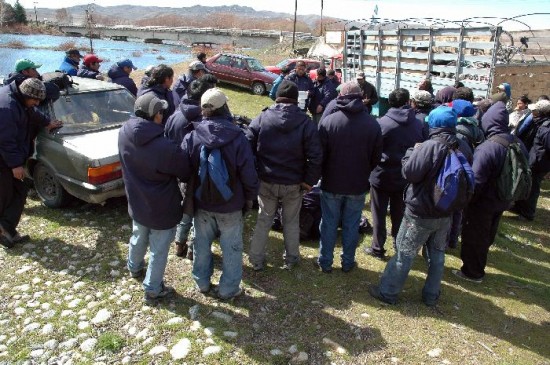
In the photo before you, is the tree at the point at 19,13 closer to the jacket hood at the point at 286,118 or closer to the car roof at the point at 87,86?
the car roof at the point at 87,86

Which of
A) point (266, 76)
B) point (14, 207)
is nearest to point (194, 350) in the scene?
point (14, 207)

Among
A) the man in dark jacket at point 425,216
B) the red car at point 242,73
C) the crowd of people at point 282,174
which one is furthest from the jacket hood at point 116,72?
the red car at point 242,73

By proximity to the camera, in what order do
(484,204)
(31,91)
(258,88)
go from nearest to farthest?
(484,204) < (31,91) < (258,88)

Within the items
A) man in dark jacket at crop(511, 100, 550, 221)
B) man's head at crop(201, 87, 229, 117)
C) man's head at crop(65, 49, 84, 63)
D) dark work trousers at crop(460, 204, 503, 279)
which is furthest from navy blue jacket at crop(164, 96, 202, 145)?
man in dark jacket at crop(511, 100, 550, 221)

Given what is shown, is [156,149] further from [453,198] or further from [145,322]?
[453,198]

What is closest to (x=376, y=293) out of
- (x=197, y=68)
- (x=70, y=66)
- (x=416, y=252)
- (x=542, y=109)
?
(x=416, y=252)

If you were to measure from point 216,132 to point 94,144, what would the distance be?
2.58m

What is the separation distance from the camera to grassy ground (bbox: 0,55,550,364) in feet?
11.1

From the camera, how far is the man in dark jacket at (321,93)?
831 cm

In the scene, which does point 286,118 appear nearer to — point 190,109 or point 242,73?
point 190,109

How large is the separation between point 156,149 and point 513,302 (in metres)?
3.80

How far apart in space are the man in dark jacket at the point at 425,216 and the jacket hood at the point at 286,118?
1.05m

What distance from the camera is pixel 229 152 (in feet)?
11.5

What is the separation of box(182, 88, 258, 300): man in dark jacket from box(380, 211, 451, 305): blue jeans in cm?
141
